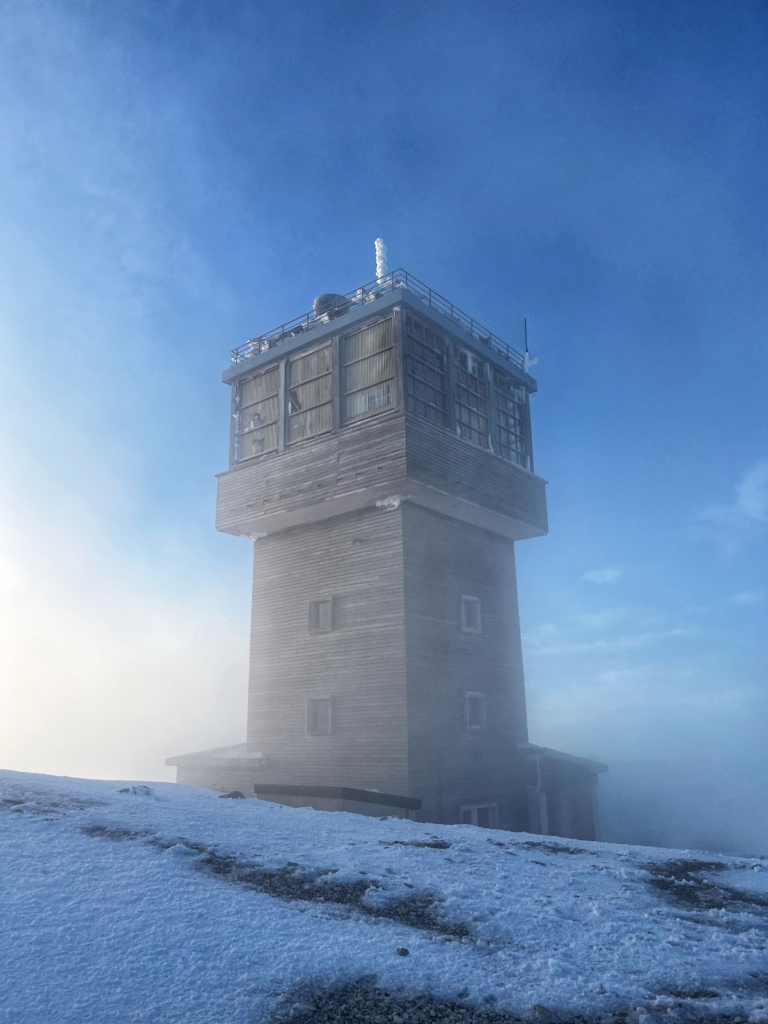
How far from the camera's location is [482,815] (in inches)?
953

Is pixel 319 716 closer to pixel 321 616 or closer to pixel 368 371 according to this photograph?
pixel 321 616

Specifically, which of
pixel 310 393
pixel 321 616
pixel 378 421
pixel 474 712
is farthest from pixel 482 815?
pixel 310 393

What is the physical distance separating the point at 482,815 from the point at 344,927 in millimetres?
19876

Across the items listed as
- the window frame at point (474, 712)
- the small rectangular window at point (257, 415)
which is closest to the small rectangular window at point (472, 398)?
the small rectangular window at point (257, 415)

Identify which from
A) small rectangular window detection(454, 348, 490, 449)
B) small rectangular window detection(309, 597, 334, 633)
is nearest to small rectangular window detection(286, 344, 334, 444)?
small rectangular window detection(454, 348, 490, 449)

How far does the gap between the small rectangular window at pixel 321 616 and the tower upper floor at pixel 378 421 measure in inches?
129

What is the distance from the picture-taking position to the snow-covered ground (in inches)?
188

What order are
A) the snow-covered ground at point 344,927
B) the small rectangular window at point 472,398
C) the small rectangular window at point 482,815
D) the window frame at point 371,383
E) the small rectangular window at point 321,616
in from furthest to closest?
the small rectangular window at point 472,398 → the small rectangular window at point 321,616 → the window frame at point 371,383 → the small rectangular window at point 482,815 → the snow-covered ground at point 344,927

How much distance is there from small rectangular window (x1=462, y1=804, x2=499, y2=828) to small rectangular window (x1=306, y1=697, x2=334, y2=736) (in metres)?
5.42

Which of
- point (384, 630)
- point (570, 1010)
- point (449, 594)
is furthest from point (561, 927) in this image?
point (449, 594)

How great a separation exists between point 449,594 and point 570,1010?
20.6 m

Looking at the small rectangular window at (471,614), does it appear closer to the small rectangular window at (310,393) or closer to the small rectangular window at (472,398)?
the small rectangular window at (472,398)

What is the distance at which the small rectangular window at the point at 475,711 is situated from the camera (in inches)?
974

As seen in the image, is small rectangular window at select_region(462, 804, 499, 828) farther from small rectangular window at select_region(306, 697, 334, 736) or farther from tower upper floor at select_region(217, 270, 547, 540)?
tower upper floor at select_region(217, 270, 547, 540)
